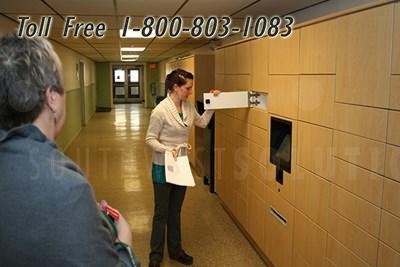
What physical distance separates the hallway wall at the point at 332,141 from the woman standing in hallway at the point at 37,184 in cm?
132

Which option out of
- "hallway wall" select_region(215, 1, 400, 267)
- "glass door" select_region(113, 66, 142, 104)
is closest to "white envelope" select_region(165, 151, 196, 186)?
"hallway wall" select_region(215, 1, 400, 267)

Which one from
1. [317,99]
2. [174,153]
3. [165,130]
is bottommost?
[174,153]

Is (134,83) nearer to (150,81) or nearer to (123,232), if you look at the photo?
(150,81)

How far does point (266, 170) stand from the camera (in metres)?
3.15

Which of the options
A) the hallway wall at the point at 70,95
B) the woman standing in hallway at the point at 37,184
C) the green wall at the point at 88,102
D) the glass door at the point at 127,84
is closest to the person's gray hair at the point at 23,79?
the woman standing in hallway at the point at 37,184

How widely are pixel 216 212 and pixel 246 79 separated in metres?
1.74

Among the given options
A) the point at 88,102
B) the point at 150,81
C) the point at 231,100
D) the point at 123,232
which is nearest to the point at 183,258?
the point at 231,100

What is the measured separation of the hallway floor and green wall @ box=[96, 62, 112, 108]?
825cm

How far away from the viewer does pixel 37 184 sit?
89 cm

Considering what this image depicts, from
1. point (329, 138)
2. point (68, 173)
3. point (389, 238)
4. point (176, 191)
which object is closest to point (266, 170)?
point (176, 191)

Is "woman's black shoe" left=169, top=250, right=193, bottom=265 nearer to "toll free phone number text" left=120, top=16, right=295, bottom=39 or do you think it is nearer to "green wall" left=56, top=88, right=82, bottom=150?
"toll free phone number text" left=120, top=16, right=295, bottom=39

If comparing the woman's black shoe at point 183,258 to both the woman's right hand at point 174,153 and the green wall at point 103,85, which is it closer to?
the woman's right hand at point 174,153

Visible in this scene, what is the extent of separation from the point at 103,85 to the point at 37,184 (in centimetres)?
1736

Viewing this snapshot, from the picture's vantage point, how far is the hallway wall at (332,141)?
172cm
